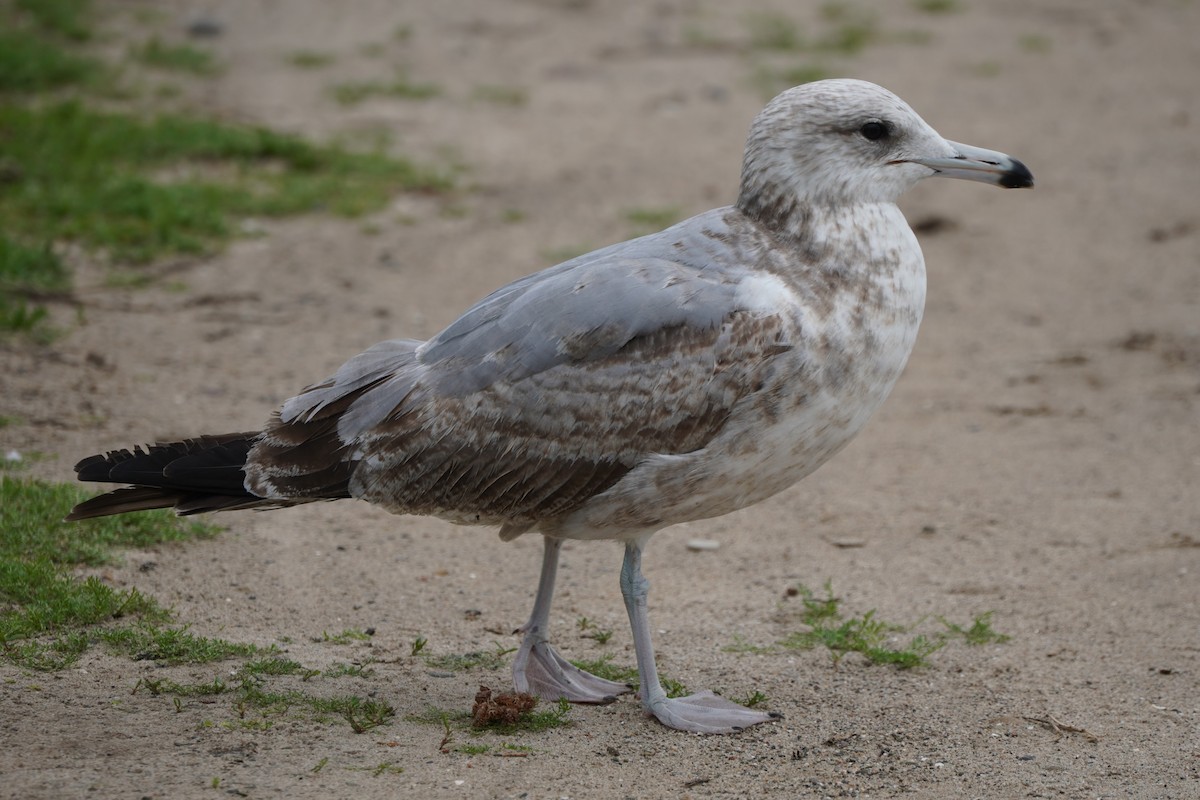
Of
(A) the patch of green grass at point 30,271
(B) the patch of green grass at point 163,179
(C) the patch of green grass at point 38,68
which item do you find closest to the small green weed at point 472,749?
(A) the patch of green grass at point 30,271

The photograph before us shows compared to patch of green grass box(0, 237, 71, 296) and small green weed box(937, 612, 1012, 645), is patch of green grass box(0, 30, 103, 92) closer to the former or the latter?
patch of green grass box(0, 237, 71, 296)

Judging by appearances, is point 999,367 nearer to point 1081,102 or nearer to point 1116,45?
point 1081,102

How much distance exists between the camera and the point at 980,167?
179 inches

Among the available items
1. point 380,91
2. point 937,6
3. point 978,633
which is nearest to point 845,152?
point 978,633

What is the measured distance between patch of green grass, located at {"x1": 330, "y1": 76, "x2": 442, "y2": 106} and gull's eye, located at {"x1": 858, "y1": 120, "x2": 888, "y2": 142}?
745cm

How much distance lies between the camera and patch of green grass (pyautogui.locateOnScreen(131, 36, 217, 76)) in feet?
38.5

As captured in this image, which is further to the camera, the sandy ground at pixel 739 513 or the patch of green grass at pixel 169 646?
the patch of green grass at pixel 169 646

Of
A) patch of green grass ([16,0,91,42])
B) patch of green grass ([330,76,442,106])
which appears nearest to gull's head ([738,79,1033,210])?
patch of green grass ([330,76,442,106])

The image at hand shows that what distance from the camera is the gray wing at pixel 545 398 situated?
4.25 m

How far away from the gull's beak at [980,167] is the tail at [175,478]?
2411 mm

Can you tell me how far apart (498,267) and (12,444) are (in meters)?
3.37

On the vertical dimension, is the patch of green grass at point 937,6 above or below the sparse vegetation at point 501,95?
above

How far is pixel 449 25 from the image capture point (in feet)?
42.9

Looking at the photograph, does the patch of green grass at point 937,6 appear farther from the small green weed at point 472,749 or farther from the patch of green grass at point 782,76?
the small green weed at point 472,749
